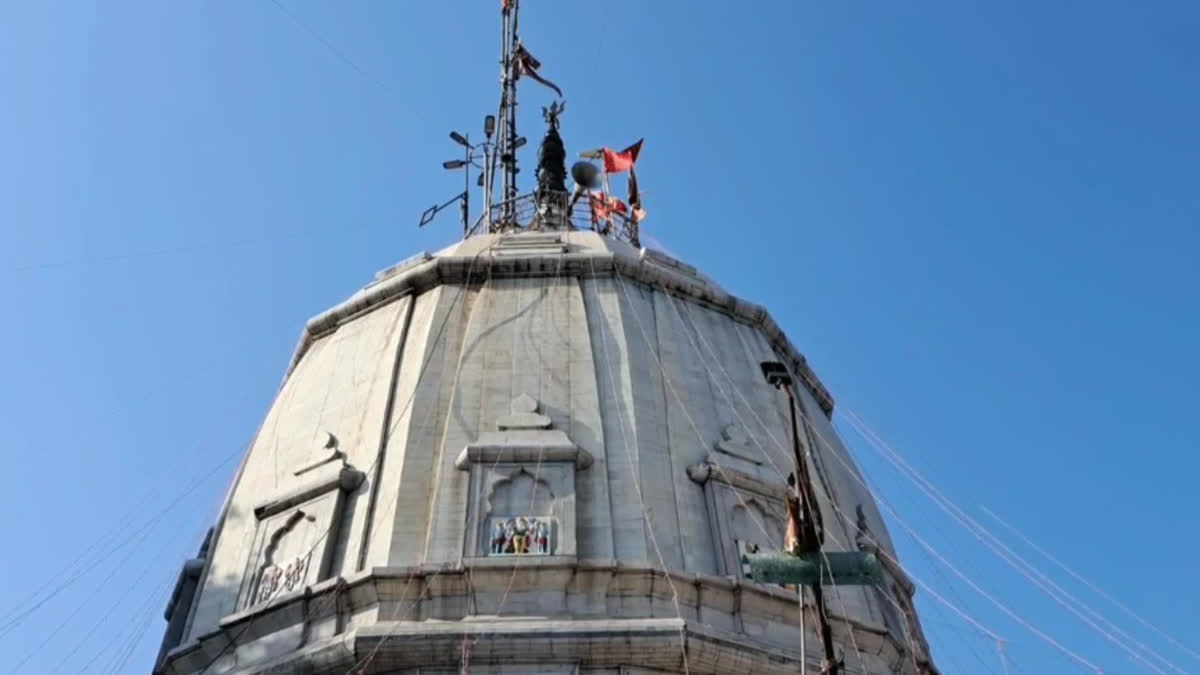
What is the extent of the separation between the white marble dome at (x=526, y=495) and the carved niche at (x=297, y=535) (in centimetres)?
4

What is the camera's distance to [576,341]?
20906 millimetres

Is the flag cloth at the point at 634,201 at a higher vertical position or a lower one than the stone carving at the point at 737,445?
higher

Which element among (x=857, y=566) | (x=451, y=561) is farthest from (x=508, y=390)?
(x=857, y=566)

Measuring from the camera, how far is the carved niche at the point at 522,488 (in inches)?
672

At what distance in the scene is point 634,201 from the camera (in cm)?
3228

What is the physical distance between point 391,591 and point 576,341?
6.21 m

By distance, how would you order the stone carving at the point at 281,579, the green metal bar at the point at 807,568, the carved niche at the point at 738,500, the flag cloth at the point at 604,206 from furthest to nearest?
1. the flag cloth at the point at 604,206
2. the carved niche at the point at 738,500
3. the stone carving at the point at 281,579
4. the green metal bar at the point at 807,568

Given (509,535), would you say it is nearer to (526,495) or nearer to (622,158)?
(526,495)

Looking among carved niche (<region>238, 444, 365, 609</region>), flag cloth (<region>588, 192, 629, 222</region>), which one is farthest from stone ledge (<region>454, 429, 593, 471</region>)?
flag cloth (<region>588, 192, 629, 222</region>)

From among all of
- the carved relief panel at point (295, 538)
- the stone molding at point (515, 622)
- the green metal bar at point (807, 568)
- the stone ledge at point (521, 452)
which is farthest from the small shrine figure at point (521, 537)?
the green metal bar at point (807, 568)

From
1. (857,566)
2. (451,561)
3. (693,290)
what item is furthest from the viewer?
(693,290)

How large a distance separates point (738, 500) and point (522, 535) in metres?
3.80

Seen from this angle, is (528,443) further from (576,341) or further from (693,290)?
(693,290)

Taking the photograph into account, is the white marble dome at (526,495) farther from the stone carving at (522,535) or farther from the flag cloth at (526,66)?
the flag cloth at (526,66)
